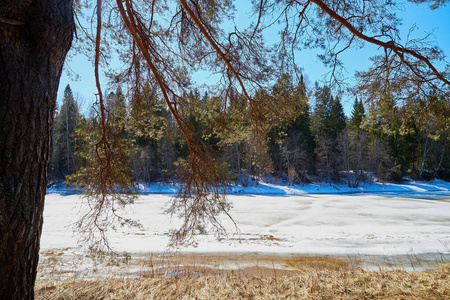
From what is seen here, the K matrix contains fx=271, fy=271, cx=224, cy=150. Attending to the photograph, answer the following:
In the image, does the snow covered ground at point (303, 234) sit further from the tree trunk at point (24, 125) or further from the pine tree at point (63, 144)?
the pine tree at point (63, 144)

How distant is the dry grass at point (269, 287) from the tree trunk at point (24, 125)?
1875mm

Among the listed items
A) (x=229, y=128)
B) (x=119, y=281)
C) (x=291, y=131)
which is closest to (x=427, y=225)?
(x=229, y=128)

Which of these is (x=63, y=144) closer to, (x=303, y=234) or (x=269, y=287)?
(x=303, y=234)

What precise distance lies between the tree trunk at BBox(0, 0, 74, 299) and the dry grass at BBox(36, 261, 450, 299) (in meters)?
1.87

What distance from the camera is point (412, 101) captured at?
4148 millimetres

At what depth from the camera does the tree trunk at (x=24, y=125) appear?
158cm

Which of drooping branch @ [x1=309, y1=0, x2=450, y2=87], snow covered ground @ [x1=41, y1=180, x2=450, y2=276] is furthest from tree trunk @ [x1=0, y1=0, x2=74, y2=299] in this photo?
drooping branch @ [x1=309, y1=0, x2=450, y2=87]

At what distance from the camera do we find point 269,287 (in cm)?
374

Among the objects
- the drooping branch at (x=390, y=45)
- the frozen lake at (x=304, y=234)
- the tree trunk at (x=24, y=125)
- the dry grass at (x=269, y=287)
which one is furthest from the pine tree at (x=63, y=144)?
the drooping branch at (x=390, y=45)

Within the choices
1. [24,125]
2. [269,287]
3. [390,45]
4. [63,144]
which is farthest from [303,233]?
[63,144]

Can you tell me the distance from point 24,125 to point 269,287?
3.45m

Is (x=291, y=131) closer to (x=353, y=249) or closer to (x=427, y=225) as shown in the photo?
(x=427, y=225)

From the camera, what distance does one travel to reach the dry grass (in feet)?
10.6

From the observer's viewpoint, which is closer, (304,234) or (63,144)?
(304,234)
